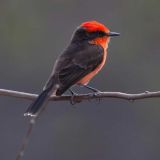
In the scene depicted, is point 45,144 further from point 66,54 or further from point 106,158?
point 66,54

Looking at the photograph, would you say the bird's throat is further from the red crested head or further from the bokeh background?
the bokeh background

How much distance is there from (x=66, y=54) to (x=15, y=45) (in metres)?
10.9

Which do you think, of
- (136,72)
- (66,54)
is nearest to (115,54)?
(136,72)

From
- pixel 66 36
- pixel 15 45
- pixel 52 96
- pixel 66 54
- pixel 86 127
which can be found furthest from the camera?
pixel 15 45

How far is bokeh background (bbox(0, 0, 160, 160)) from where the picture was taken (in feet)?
44.7

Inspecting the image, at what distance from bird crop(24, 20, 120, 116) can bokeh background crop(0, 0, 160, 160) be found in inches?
208

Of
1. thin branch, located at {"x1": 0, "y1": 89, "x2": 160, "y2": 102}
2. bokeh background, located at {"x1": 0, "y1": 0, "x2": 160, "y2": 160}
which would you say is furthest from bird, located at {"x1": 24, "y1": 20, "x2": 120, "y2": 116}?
bokeh background, located at {"x1": 0, "y1": 0, "x2": 160, "y2": 160}

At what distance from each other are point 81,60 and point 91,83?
7009 mm

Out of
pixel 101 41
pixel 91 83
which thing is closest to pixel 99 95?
pixel 101 41

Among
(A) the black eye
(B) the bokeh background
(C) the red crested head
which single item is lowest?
(B) the bokeh background

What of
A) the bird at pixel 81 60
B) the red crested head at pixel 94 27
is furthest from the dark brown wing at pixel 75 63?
the red crested head at pixel 94 27

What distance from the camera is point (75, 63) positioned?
6562 mm

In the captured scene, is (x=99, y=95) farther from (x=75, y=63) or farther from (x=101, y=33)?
(x=101, y=33)

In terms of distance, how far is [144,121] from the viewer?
15.7 meters
